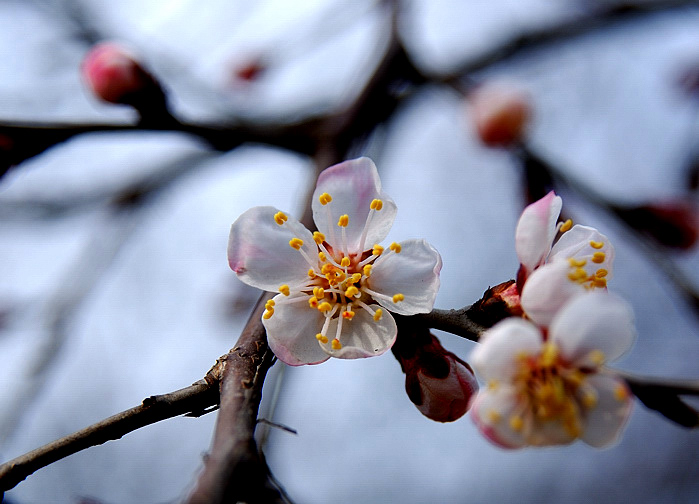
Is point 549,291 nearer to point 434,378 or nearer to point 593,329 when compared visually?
point 593,329

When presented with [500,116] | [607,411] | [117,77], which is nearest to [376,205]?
[607,411]

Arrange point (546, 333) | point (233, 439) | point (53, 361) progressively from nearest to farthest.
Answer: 1. point (233, 439)
2. point (546, 333)
3. point (53, 361)

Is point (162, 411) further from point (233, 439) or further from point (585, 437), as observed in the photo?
point (585, 437)

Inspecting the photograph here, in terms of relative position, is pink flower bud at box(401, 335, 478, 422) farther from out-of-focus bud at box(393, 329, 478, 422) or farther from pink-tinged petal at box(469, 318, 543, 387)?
pink-tinged petal at box(469, 318, 543, 387)

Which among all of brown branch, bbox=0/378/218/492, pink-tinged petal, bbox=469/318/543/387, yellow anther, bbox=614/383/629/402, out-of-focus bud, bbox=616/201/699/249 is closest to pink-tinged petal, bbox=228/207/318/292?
brown branch, bbox=0/378/218/492

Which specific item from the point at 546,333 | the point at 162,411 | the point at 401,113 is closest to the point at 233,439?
the point at 162,411

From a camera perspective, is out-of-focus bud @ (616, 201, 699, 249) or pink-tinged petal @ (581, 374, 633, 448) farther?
out-of-focus bud @ (616, 201, 699, 249)

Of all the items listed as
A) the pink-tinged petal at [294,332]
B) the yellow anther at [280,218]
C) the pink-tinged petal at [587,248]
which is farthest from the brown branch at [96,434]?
the pink-tinged petal at [587,248]
